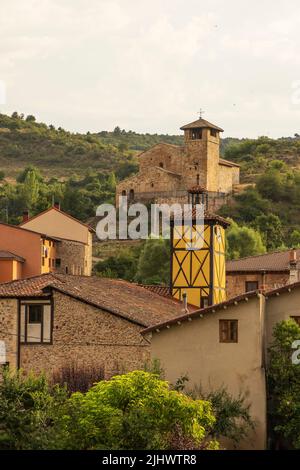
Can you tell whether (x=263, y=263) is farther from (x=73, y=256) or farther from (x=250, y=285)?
(x=73, y=256)

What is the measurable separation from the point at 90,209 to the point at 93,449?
94.5 m

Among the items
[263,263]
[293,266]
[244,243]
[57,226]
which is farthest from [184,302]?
[244,243]

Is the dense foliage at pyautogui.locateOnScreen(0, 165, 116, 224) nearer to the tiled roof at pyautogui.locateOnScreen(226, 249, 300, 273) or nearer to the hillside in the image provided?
the hillside

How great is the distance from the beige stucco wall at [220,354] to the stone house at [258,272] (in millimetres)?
27090

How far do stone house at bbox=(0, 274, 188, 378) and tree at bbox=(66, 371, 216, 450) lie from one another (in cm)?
830

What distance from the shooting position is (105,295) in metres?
49.6

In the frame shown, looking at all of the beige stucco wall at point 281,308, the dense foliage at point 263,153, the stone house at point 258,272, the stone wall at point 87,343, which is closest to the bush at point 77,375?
the stone wall at point 87,343

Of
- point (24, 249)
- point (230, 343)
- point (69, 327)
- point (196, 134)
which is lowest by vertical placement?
point (230, 343)

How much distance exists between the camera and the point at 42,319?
1896 inches

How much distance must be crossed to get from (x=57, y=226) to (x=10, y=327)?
102 ft

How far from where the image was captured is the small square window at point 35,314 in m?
48.2

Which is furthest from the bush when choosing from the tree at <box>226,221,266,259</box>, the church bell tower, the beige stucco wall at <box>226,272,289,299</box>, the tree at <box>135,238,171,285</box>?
the tree at <box>226,221,266,259</box>

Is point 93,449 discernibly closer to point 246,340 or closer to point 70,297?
point 246,340

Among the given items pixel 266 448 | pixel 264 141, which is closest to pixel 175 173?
pixel 264 141
